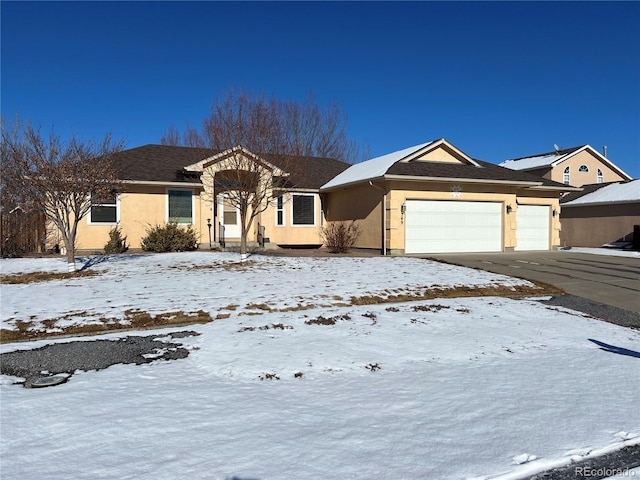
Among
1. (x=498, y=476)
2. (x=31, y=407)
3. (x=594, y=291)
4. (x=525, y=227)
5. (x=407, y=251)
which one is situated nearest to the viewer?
(x=498, y=476)

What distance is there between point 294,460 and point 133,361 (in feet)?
9.54

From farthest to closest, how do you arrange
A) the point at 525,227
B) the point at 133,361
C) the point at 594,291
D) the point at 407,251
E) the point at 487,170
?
the point at 525,227 → the point at 487,170 → the point at 407,251 → the point at 594,291 → the point at 133,361

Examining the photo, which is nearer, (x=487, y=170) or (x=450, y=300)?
(x=450, y=300)

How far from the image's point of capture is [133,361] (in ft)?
17.0

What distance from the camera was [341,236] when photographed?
18.7 meters

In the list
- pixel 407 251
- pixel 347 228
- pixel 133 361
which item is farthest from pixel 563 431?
pixel 347 228

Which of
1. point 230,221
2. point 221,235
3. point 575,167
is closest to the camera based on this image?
point 221,235

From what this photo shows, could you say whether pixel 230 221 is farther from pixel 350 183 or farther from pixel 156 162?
pixel 350 183

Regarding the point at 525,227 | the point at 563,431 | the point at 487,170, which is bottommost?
the point at 563,431

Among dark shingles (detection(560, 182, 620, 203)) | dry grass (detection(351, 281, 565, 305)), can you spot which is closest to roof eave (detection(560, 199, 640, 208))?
dark shingles (detection(560, 182, 620, 203))

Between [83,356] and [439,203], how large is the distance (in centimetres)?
1531

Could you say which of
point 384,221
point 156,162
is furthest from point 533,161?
point 156,162

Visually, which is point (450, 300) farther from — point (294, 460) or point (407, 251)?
point (407, 251)

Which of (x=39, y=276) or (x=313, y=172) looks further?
(x=313, y=172)
